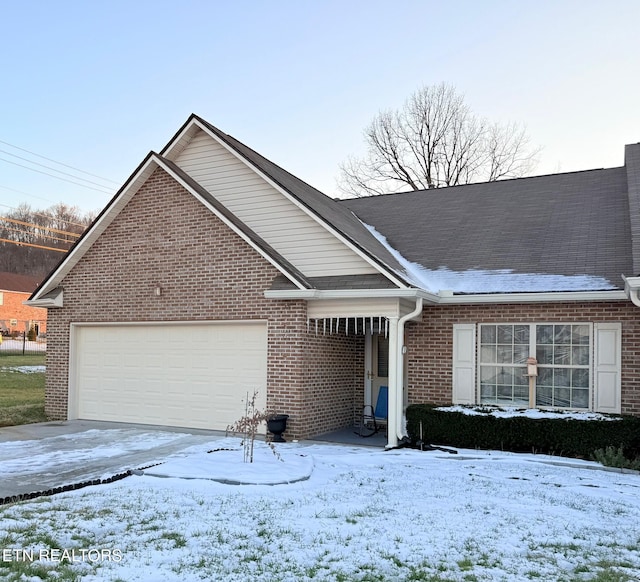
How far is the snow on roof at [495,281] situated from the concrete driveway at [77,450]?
509 cm

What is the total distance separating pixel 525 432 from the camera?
34.2 feet

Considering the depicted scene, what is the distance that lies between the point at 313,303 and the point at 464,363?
3.12 m

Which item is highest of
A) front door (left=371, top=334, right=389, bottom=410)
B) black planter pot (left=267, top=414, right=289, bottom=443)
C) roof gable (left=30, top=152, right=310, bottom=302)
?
roof gable (left=30, top=152, right=310, bottom=302)

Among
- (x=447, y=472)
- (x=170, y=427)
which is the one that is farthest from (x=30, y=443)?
(x=447, y=472)

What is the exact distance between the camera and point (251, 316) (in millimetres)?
12188

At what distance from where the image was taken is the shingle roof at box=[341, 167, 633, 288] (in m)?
12.2

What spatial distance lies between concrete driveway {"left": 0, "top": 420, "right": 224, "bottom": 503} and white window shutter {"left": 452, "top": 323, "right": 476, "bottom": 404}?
183 inches

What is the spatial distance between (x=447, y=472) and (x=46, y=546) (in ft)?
18.0

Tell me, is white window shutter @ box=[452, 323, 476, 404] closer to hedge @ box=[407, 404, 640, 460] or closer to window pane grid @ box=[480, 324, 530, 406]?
window pane grid @ box=[480, 324, 530, 406]

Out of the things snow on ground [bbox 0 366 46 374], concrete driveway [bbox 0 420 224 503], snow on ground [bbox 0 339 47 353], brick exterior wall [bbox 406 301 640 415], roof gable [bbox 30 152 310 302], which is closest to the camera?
concrete driveway [bbox 0 420 224 503]

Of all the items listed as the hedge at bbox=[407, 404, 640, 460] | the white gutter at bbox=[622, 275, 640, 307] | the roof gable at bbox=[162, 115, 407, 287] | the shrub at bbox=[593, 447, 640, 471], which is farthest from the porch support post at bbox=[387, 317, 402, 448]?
the white gutter at bbox=[622, 275, 640, 307]

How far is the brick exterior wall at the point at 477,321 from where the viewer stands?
1073cm

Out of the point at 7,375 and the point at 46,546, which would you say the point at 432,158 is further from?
the point at 46,546

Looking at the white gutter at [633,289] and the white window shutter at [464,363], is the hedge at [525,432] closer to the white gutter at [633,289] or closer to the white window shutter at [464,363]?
the white window shutter at [464,363]
